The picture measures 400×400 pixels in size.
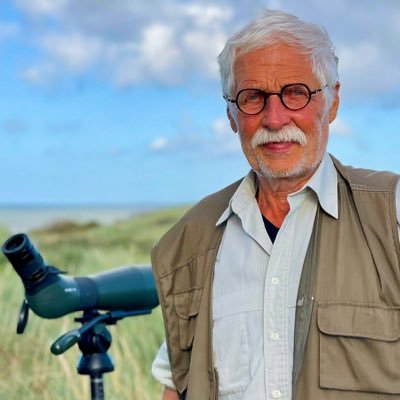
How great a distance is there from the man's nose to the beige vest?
0.57 ft

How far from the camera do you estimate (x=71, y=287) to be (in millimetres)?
2311

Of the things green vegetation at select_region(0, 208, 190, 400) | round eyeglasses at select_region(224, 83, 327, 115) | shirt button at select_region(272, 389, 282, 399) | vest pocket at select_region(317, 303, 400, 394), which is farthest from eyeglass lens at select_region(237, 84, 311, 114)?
green vegetation at select_region(0, 208, 190, 400)

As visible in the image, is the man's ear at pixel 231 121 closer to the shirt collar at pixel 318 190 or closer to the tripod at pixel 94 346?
the shirt collar at pixel 318 190

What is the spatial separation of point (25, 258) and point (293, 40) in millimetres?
977

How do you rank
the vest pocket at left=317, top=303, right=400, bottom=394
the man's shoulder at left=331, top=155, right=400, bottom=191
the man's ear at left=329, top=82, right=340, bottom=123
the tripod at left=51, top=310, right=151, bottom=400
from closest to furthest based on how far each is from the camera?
the vest pocket at left=317, top=303, right=400, bottom=394 → the man's shoulder at left=331, top=155, right=400, bottom=191 → the man's ear at left=329, top=82, right=340, bottom=123 → the tripod at left=51, top=310, right=151, bottom=400

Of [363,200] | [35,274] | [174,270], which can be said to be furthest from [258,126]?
[35,274]

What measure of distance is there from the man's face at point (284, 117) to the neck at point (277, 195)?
26 millimetres

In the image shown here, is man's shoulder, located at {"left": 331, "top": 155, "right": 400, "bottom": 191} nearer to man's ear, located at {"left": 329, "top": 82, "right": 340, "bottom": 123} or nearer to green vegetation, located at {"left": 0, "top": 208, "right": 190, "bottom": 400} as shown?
man's ear, located at {"left": 329, "top": 82, "right": 340, "bottom": 123}

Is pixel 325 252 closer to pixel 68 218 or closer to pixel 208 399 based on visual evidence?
pixel 208 399

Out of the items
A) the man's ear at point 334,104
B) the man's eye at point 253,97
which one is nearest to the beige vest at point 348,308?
the man's ear at point 334,104

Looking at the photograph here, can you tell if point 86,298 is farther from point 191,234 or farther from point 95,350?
point 191,234

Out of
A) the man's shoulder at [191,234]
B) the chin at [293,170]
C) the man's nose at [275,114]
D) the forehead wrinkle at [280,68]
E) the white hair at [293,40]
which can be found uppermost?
the white hair at [293,40]

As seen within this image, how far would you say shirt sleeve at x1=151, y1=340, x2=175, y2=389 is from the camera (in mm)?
1904

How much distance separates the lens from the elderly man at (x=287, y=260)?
157cm
